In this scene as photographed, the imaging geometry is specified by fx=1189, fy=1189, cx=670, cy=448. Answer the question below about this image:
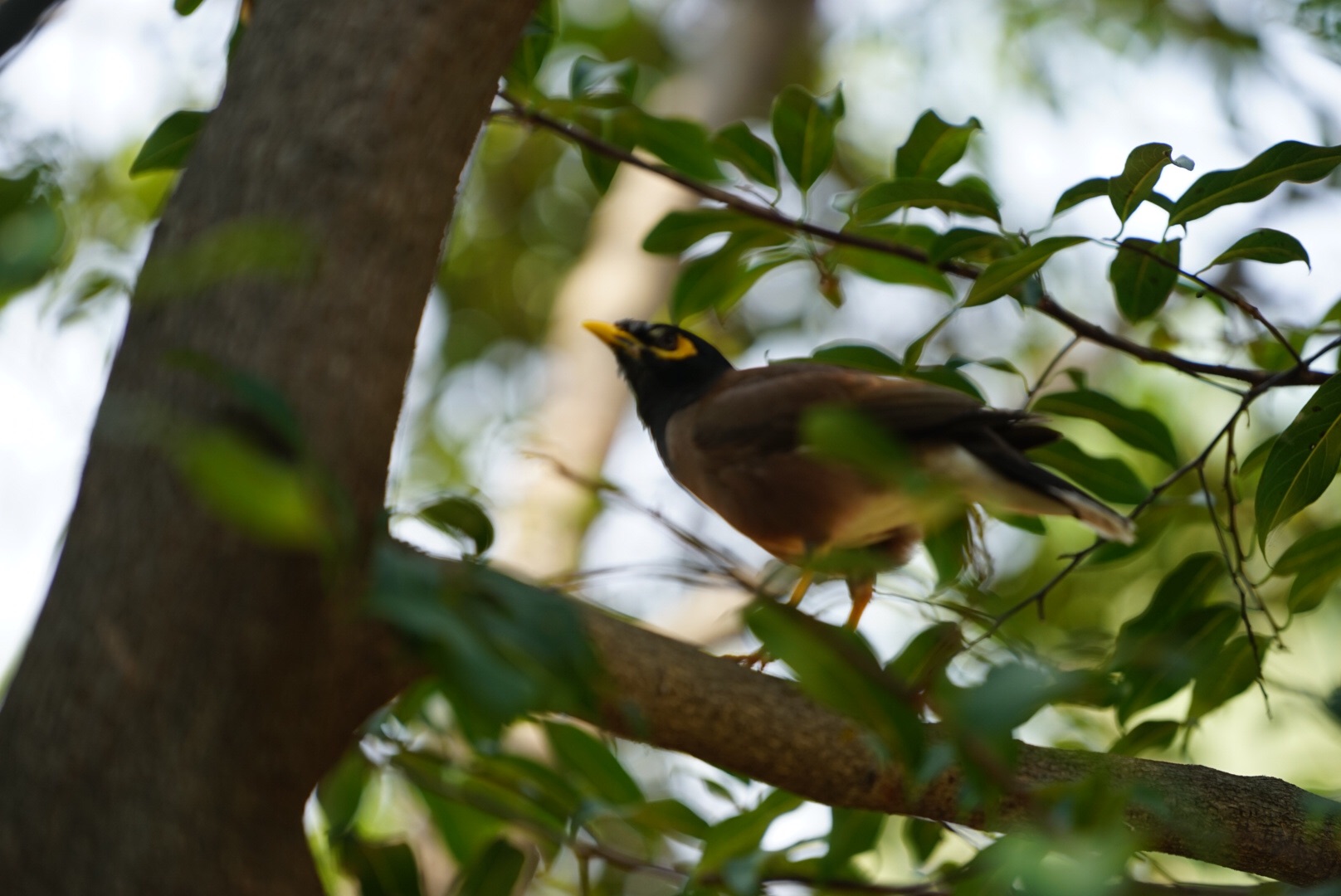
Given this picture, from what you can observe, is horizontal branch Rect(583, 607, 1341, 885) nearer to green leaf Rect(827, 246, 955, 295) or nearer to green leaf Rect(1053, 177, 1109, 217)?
green leaf Rect(1053, 177, 1109, 217)

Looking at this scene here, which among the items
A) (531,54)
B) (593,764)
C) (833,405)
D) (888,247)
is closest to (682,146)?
(531,54)

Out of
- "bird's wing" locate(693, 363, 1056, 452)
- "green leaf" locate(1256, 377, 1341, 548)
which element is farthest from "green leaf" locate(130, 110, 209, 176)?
"green leaf" locate(1256, 377, 1341, 548)

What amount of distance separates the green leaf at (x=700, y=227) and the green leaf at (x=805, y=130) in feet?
0.44

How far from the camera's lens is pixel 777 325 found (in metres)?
→ 7.59

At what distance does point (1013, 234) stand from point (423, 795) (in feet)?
5.36

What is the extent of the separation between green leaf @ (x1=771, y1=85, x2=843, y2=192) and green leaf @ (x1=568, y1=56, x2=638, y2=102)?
0.33 metres

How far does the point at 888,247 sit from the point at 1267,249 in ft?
2.37

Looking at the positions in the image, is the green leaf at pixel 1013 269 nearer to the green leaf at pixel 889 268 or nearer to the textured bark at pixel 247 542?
the green leaf at pixel 889 268

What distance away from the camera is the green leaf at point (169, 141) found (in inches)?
92.4

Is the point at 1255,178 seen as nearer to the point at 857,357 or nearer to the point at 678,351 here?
the point at 857,357

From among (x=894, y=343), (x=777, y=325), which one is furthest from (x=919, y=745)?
(x=777, y=325)

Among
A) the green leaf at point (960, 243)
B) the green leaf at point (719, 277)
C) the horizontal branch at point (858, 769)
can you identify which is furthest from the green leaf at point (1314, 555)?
the green leaf at point (719, 277)

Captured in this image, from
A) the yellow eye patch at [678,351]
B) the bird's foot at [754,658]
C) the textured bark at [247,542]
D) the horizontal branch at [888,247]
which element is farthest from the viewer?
the yellow eye patch at [678,351]

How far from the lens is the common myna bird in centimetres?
253
